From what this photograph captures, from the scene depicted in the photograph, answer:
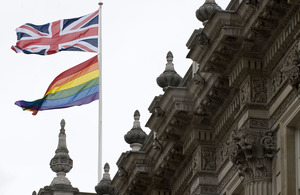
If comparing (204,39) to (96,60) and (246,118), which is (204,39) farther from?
(96,60)

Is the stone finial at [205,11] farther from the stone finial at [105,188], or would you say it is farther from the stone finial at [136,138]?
the stone finial at [105,188]

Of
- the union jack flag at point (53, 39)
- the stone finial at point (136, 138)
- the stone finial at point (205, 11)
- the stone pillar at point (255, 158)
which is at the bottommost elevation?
the stone pillar at point (255, 158)

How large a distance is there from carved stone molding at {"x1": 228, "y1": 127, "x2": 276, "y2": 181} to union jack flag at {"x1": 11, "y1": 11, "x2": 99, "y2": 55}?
2091cm

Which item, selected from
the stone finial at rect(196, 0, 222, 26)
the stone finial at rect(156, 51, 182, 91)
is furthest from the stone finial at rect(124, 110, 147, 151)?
the stone finial at rect(196, 0, 222, 26)

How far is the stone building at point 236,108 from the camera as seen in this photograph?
31.5 meters

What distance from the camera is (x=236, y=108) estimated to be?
3434 cm

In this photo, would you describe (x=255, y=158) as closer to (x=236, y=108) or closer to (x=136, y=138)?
(x=236, y=108)

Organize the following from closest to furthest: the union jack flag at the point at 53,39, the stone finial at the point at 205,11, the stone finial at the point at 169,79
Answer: the stone finial at the point at 205,11
the stone finial at the point at 169,79
the union jack flag at the point at 53,39

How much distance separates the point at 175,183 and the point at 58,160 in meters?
20.5

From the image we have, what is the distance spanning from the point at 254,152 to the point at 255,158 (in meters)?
0.14

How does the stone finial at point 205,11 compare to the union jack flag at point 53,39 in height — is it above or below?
below

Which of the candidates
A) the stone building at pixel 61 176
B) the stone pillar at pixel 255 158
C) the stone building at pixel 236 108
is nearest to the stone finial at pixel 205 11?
the stone building at pixel 236 108

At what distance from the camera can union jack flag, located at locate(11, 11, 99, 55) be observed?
5294cm

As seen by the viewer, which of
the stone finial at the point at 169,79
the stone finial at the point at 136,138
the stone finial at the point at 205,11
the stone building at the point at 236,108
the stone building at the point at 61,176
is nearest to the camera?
the stone building at the point at 236,108
